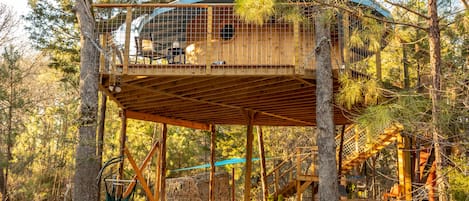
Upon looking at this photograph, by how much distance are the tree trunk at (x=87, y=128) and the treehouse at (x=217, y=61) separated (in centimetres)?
21

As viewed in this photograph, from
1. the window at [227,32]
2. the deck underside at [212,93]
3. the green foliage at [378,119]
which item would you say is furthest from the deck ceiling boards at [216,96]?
the green foliage at [378,119]

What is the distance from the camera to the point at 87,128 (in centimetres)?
666

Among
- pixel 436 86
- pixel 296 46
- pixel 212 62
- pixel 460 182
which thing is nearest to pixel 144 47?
pixel 212 62

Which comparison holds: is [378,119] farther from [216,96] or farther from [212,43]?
[212,43]

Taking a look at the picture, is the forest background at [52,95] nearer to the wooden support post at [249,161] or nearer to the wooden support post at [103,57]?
the wooden support post at [103,57]

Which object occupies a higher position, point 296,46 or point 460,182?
point 296,46

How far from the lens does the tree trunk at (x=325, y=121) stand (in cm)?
583

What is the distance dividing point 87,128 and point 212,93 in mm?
2215

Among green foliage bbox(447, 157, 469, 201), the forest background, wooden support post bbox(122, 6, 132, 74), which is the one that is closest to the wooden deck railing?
wooden support post bbox(122, 6, 132, 74)

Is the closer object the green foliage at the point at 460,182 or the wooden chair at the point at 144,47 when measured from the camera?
the green foliage at the point at 460,182

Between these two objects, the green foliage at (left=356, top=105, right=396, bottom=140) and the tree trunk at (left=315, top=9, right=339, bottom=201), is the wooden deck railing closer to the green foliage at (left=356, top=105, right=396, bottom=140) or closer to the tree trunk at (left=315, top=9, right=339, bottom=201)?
the tree trunk at (left=315, top=9, right=339, bottom=201)

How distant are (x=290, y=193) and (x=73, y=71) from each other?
7296 mm

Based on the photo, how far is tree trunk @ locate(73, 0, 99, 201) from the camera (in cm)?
662

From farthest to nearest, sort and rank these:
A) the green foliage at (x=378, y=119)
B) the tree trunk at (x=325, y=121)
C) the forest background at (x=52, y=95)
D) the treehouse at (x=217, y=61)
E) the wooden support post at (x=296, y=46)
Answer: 1. the forest background at (x=52, y=95)
2. the treehouse at (x=217, y=61)
3. the wooden support post at (x=296, y=46)
4. the tree trunk at (x=325, y=121)
5. the green foliage at (x=378, y=119)
